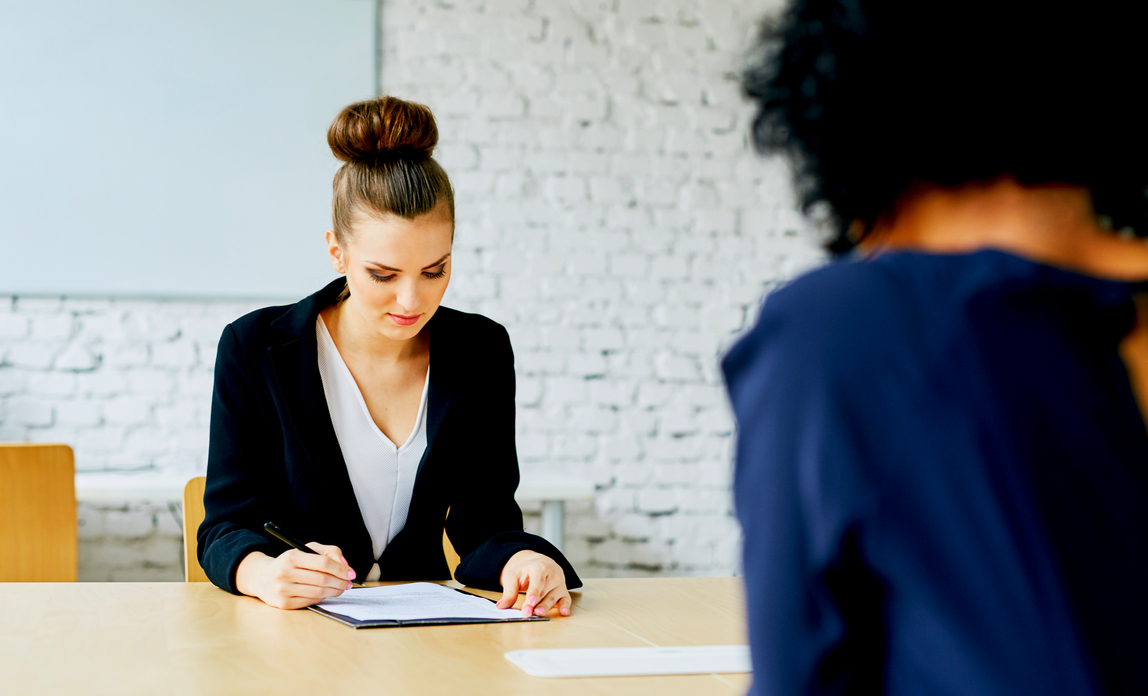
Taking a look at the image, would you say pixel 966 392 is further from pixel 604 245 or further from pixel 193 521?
pixel 604 245

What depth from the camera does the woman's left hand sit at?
4.18ft

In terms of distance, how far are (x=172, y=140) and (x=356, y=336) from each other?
167 centimetres

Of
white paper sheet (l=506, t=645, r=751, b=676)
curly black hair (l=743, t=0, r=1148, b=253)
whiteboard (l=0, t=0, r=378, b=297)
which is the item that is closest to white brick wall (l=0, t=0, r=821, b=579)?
whiteboard (l=0, t=0, r=378, b=297)

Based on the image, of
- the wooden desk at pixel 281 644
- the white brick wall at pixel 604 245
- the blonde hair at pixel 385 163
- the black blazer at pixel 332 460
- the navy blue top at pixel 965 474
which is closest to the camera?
the navy blue top at pixel 965 474

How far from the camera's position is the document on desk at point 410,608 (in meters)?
1.17

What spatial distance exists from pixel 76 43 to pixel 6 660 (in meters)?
2.46

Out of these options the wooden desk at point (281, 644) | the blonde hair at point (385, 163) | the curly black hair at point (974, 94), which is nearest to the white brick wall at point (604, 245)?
the blonde hair at point (385, 163)

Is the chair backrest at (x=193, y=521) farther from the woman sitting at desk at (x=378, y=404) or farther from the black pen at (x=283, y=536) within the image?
the black pen at (x=283, y=536)

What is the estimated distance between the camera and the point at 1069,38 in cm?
43

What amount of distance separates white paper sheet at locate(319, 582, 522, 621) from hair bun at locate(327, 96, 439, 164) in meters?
0.70

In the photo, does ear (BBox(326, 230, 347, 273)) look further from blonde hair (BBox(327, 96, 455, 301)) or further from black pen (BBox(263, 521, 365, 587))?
black pen (BBox(263, 521, 365, 587))

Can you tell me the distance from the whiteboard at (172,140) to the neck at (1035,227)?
2.71m

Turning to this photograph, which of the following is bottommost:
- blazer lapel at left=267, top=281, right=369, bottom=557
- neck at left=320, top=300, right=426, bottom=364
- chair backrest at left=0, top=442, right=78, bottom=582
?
chair backrest at left=0, top=442, right=78, bottom=582

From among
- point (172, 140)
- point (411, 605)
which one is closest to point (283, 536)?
point (411, 605)
